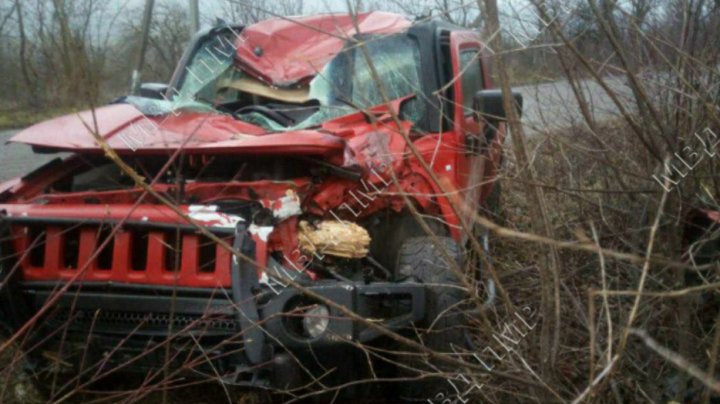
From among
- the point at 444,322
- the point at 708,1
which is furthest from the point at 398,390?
the point at 708,1

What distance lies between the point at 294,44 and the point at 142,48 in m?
1.66

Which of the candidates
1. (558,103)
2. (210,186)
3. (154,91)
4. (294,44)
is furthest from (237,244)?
(154,91)

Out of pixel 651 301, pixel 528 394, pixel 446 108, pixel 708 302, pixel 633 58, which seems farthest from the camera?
pixel 446 108

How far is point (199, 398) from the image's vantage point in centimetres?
418

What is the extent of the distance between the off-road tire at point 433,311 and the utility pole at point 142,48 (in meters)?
3.24

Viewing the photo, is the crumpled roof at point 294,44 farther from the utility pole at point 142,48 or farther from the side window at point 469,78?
the utility pole at point 142,48

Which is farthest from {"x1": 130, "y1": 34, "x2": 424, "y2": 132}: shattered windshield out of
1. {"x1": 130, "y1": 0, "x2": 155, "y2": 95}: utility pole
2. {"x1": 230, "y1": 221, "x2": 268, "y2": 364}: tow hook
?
{"x1": 230, "y1": 221, "x2": 268, "y2": 364}: tow hook

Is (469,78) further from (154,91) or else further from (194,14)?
(194,14)

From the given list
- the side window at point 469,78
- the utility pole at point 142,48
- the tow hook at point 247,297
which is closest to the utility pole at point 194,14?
the utility pole at point 142,48

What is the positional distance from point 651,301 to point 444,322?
0.92 meters

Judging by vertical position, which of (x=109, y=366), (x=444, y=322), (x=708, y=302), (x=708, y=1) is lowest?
(x=109, y=366)

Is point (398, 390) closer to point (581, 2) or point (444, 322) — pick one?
point (444, 322)

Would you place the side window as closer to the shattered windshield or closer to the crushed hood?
the shattered windshield

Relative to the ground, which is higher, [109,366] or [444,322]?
[444,322]
